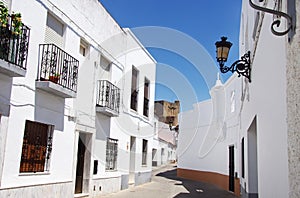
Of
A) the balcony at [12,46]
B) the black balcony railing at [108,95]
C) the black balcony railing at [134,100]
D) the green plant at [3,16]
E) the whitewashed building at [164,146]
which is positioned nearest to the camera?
the green plant at [3,16]

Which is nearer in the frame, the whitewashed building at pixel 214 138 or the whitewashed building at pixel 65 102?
the whitewashed building at pixel 65 102

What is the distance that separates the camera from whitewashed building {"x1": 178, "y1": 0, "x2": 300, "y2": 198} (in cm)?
239

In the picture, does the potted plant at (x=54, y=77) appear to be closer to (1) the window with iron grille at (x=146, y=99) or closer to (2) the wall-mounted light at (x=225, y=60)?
(2) the wall-mounted light at (x=225, y=60)

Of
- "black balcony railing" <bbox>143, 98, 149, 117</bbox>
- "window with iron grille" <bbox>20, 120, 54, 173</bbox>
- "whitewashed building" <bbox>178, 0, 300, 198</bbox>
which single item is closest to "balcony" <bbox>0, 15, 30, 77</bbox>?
"window with iron grille" <bbox>20, 120, 54, 173</bbox>

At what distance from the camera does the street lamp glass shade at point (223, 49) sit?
691cm

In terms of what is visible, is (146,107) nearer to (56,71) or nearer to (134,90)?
(134,90)

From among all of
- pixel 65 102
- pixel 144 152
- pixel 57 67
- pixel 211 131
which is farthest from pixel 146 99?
pixel 57 67

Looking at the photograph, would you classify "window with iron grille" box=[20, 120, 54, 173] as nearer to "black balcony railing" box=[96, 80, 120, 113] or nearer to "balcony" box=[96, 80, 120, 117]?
"balcony" box=[96, 80, 120, 117]

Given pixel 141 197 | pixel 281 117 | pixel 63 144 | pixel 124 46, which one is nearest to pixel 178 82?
pixel 124 46

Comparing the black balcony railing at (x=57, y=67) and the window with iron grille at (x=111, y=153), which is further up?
the black balcony railing at (x=57, y=67)

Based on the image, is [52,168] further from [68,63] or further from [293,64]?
[293,64]

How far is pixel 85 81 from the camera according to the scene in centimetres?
1063

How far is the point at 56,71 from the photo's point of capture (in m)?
8.43

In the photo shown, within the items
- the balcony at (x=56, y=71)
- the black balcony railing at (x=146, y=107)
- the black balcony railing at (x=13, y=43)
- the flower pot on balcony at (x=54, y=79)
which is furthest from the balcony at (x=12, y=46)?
the black balcony railing at (x=146, y=107)
